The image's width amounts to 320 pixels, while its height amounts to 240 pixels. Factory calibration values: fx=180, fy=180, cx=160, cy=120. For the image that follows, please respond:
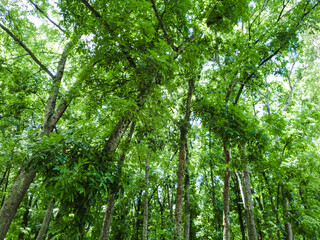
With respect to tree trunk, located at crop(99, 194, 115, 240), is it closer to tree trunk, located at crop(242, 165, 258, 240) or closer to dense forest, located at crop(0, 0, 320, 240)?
dense forest, located at crop(0, 0, 320, 240)

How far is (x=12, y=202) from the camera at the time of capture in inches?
201

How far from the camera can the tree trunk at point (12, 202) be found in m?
4.96

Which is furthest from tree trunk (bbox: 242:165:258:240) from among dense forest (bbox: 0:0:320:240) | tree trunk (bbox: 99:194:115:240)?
tree trunk (bbox: 99:194:115:240)

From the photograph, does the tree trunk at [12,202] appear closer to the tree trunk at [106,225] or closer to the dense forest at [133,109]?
the dense forest at [133,109]

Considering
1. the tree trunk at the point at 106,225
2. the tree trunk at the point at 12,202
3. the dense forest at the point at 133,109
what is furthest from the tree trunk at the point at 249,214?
the tree trunk at the point at 12,202

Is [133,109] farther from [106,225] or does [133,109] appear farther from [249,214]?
[249,214]

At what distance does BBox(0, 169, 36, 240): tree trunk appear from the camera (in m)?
4.96

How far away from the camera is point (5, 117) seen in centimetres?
834

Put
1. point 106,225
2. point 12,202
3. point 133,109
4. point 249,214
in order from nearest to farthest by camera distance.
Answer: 1. point 133,109
2. point 12,202
3. point 106,225
4. point 249,214

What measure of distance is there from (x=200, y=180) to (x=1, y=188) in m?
18.3

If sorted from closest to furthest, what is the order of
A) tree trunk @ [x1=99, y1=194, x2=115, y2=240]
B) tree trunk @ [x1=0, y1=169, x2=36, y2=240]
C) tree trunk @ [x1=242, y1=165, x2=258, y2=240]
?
1. tree trunk @ [x1=0, y1=169, x2=36, y2=240]
2. tree trunk @ [x1=99, y1=194, x2=115, y2=240]
3. tree trunk @ [x1=242, y1=165, x2=258, y2=240]

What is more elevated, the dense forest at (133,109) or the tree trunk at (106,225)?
the dense forest at (133,109)

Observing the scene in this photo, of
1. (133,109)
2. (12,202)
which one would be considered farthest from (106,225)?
(133,109)

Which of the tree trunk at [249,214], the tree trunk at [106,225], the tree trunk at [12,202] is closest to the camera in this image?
the tree trunk at [12,202]
